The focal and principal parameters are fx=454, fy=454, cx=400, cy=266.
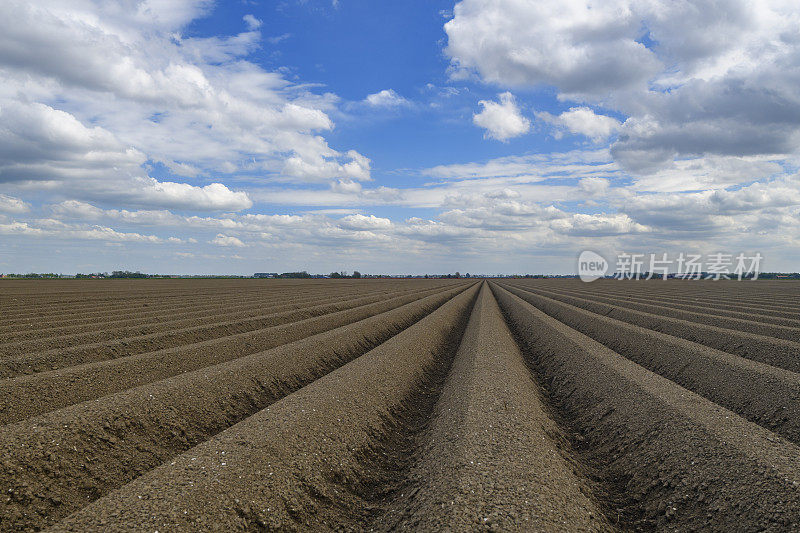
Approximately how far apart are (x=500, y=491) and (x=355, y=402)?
3.93 meters

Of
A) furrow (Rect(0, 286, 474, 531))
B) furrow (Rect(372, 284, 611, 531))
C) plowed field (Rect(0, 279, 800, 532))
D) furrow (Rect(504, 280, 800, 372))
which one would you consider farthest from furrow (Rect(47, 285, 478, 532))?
furrow (Rect(504, 280, 800, 372))

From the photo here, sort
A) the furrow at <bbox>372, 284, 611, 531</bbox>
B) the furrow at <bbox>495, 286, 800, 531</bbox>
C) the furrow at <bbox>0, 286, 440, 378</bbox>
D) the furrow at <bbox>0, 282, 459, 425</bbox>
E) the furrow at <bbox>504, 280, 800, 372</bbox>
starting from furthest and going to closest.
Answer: the furrow at <bbox>504, 280, 800, 372</bbox> → the furrow at <bbox>0, 286, 440, 378</bbox> → the furrow at <bbox>0, 282, 459, 425</bbox> → the furrow at <bbox>495, 286, 800, 531</bbox> → the furrow at <bbox>372, 284, 611, 531</bbox>

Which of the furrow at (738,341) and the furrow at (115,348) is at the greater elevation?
the furrow at (738,341)

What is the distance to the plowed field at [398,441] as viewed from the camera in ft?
15.4

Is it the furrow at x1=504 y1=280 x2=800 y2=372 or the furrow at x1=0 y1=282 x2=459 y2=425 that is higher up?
the furrow at x1=504 y1=280 x2=800 y2=372

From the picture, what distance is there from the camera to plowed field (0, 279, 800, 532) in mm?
4703

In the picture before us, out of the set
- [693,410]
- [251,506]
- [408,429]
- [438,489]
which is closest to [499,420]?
[408,429]

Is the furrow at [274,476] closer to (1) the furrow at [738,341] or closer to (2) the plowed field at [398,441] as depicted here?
(2) the plowed field at [398,441]

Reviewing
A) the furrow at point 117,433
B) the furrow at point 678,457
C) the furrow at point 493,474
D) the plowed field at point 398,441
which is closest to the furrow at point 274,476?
the plowed field at point 398,441

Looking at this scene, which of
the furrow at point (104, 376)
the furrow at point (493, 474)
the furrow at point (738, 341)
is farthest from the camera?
the furrow at point (738, 341)

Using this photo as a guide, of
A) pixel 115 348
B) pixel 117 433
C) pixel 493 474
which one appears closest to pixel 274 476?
pixel 493 474

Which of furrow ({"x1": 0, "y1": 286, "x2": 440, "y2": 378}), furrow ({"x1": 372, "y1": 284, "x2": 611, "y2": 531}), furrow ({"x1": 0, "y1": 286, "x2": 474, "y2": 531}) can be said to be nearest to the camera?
furrow ({"x1": 372, "y1": 284, "x2": 611, "y2": 531})

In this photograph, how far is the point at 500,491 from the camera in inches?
190

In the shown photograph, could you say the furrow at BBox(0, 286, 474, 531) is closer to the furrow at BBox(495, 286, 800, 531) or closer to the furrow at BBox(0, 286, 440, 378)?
the furrow at BBox(0, 286, 440, 378)
